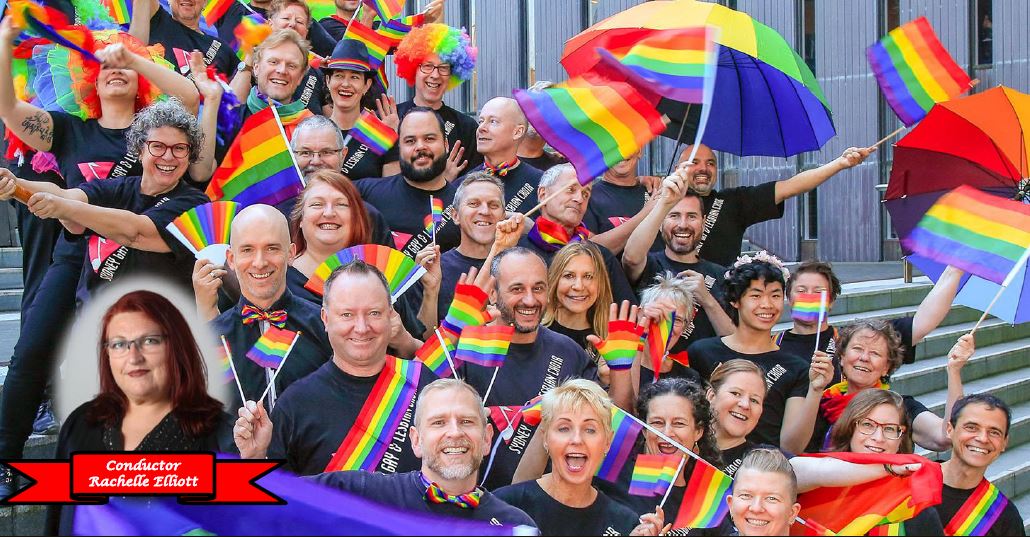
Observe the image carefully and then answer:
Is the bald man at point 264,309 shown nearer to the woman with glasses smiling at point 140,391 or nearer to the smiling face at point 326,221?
the smiling face at point 326,221

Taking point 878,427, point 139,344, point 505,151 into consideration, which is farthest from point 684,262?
point 139,344

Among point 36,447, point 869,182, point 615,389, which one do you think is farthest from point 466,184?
point 869,182

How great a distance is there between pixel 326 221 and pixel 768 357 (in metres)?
2.00

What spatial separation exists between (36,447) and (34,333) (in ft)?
1.47

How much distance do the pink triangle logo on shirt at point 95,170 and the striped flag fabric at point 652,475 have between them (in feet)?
8.18

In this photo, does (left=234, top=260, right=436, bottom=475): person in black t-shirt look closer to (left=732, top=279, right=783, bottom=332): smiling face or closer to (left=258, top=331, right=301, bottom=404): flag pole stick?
(left=258, top=331, right=301, bottom=404): flag pole stick

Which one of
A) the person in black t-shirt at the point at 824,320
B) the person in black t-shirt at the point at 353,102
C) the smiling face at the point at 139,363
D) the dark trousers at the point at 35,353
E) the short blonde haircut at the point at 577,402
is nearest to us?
the smiling face at the point at 139,363

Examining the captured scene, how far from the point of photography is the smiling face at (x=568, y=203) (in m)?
6.01

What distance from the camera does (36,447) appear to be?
5.06 meters

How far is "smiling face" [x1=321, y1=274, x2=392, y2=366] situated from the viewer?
4.39 meters

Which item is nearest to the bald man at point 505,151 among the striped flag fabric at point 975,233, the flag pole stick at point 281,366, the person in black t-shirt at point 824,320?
the person in black t-shirt at point 824,320

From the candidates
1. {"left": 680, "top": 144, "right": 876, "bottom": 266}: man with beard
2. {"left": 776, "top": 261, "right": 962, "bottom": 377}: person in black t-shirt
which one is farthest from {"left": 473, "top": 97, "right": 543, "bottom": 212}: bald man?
{"left": 776, "top": 261, "right": 962, "bottom": 377}: person in black t-shirt

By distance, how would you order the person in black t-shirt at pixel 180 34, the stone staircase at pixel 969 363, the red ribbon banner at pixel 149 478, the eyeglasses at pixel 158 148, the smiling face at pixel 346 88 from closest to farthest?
the red ribbon banner at pixel 149 478 → the eyeglasses at pixel 158 148 → the person in black t-shirt at pixel 180 34 → the smiling face at pixel 346 88 → the stone staircase at pixel 969 363

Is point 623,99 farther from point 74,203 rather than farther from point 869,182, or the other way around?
point 869,182
